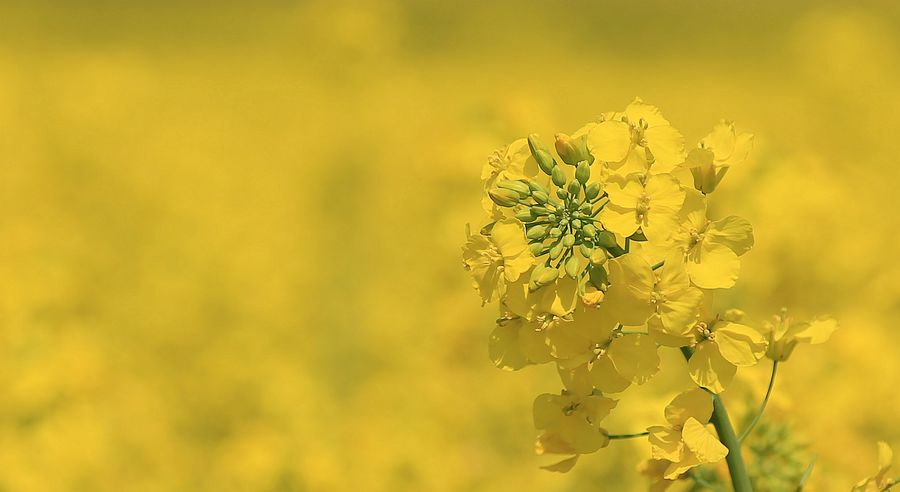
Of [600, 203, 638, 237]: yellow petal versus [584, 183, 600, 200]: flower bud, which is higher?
[584, 183, 600, 200]: flower bud

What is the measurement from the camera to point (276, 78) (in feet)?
49.5

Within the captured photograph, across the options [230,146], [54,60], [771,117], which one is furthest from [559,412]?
[54,60]

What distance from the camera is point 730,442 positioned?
1830 mm

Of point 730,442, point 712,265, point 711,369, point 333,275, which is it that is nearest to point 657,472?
point 730,442

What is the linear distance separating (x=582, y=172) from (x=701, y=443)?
1.59 ft

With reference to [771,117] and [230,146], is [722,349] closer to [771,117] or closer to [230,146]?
[230,146]

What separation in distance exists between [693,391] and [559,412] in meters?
0.25

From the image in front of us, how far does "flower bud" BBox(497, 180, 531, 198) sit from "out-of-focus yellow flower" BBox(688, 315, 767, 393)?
0.36 metres

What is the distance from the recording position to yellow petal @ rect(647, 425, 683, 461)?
5.89 ft

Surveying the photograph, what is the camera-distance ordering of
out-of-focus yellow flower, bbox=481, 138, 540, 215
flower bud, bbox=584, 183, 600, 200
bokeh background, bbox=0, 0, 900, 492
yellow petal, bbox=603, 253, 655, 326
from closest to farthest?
yellow petal, bbox=603, 253, 655, 326 → flower bud, bbox=584, 183, 600, 200 → out-of-focus yellow flower, bbox=481, 138, 540, 215 → bokeh background, bbox=0, 0, 900, 492

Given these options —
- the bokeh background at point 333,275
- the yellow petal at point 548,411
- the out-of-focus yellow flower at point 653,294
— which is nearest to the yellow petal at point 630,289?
the out-of-focus yellow flower at point 653,294

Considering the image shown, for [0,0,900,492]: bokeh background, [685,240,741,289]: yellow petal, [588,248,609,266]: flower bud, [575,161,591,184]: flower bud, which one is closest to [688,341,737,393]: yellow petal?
[685,240,741,289]: yellow petal

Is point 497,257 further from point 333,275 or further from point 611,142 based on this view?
point 333,275

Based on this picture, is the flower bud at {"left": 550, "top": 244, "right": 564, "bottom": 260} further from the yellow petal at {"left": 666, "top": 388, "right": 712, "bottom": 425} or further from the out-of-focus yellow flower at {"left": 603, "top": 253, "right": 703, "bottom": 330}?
the yellow petal at {"left": 666, "top": 388, "right": 712, "bottom": 425}
